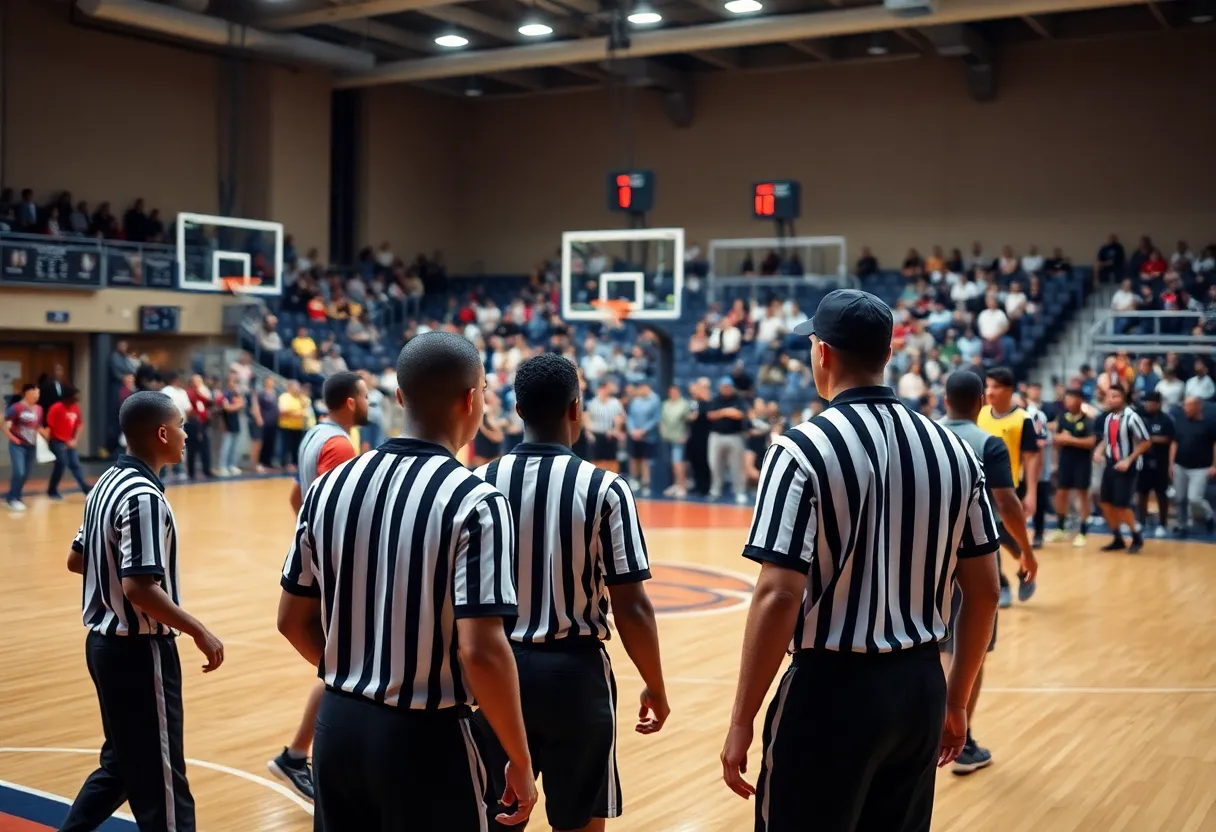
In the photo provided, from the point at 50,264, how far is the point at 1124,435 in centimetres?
1490

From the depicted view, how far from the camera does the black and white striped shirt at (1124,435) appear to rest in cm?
1287

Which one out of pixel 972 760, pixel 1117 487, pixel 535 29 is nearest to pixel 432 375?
pixel 972 760

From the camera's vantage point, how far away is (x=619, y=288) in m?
18.5

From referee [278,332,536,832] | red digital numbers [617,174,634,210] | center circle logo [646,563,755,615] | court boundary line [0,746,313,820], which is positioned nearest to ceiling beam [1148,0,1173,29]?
red digital numbers [617,174,634,210]

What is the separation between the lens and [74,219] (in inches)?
810

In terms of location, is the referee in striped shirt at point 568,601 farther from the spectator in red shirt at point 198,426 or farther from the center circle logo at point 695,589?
the spectator in red shirt at point 198,426

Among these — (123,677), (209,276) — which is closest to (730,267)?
(209,276)

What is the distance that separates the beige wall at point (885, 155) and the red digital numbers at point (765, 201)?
5.93 metres

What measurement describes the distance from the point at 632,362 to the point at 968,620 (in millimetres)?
16013

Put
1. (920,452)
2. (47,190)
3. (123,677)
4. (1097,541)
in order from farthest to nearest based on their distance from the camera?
(47,190) → (1097,541) → (123,677) → (920,452)

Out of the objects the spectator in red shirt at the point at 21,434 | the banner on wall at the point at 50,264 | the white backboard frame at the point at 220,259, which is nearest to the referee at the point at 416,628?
the spectator in red shirt at the point at 21,434

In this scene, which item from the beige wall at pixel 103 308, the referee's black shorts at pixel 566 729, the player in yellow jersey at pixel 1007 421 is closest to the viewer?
the referee's black shorts at pixel 566 729

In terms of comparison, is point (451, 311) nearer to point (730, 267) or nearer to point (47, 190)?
point (730, 267)

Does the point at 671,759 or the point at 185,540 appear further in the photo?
the point at 185,540
